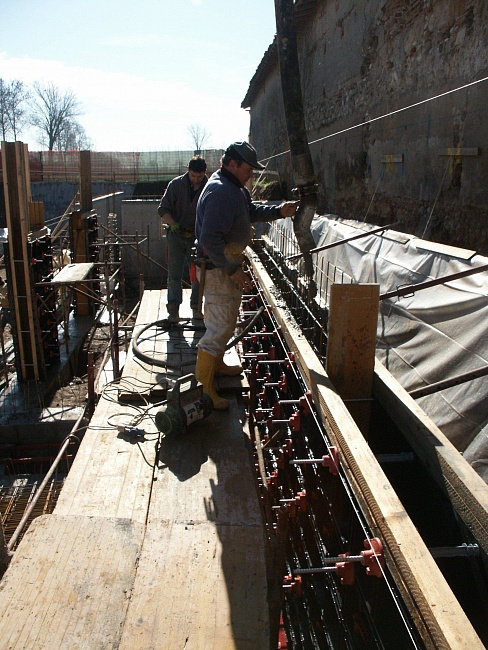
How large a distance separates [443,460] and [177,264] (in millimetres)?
4569

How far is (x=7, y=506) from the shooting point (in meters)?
7.80

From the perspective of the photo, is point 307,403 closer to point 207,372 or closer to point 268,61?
point 207,372

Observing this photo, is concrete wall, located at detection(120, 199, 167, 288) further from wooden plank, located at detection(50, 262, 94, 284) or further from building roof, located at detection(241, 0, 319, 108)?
wooden plank, located at detection(50, 262, 94, 284)

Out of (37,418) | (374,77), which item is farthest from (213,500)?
(374,77)

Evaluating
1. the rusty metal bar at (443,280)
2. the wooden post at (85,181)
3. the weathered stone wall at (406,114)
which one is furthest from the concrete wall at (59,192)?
the rusty metal bar at (443,280)

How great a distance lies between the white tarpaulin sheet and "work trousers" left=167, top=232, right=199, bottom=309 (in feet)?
7.44

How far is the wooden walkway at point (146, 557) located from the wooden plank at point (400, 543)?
714 mm

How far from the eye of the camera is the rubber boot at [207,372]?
429 cm

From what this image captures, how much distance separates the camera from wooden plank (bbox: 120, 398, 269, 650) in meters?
2.44

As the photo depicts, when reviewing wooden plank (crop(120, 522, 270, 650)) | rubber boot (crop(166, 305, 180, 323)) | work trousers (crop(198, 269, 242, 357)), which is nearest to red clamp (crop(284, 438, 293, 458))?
work trousers (crop(198, 269, 242, 357))

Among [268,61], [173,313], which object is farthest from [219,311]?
[268,61]

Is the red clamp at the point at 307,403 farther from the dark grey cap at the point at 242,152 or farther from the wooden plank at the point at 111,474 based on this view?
the dark grey cap at the point at 242,152

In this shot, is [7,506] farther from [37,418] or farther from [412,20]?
[412,20]

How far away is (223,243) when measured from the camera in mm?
4000
